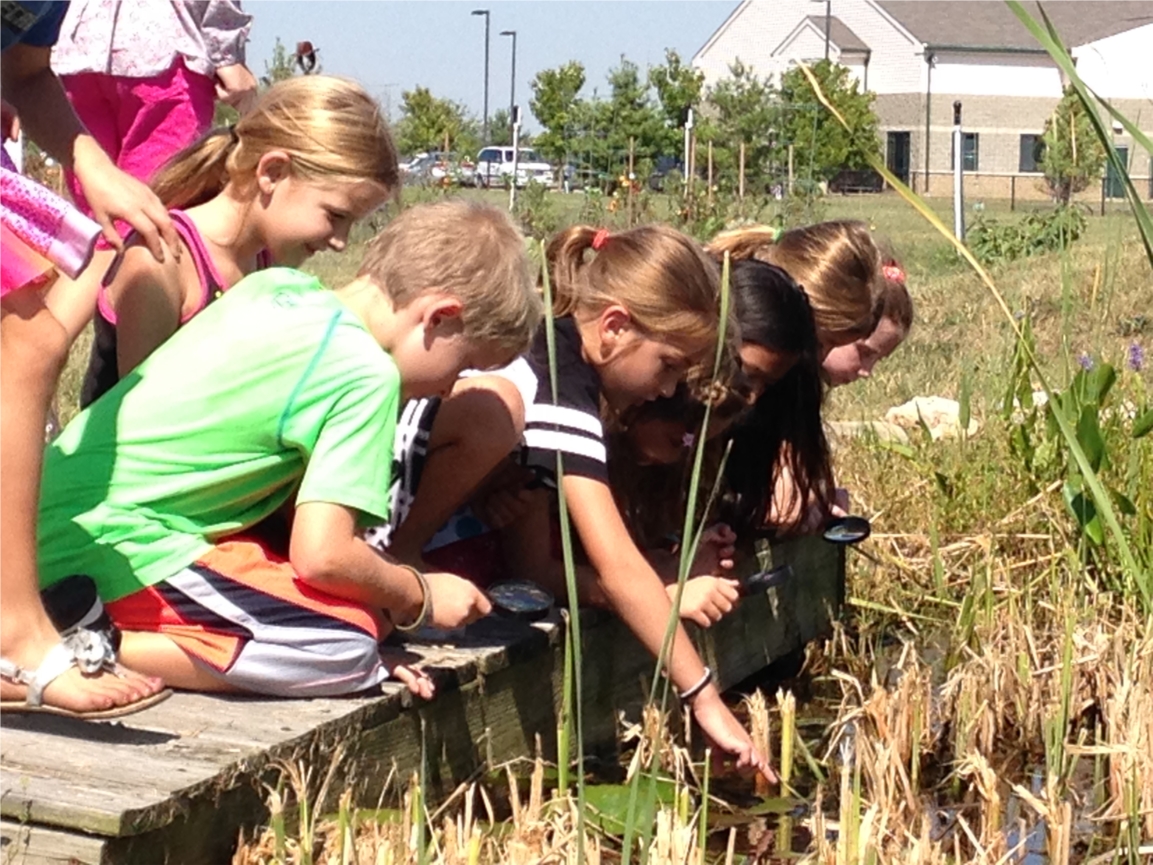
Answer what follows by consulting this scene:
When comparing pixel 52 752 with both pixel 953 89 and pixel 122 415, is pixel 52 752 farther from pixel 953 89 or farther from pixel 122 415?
pixel 953 89

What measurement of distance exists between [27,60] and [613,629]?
1495 millimetres

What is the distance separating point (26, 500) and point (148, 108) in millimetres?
2030

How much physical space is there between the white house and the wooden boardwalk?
54.8 meters

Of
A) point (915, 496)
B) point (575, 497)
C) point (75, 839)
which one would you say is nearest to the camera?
point (75, 839)

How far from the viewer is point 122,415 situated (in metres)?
2.70

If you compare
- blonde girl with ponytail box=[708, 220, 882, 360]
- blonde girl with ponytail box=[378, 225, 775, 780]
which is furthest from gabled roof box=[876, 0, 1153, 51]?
blonde girl with ponytail box=[378, 225, 775, 780]

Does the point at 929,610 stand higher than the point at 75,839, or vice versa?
the point at 75,839

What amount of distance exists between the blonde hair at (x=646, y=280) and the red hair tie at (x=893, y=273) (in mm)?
1180

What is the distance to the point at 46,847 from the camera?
6.72ft

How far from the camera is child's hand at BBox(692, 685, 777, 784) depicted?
3094 mm

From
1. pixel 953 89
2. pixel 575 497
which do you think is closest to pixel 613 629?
pixel 575 497

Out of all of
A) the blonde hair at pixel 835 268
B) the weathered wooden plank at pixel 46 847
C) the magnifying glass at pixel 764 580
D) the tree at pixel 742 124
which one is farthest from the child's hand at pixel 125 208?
the tree at pixel 742 124

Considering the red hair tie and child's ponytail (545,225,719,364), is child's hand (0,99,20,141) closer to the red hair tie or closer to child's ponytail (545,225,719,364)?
child's ponytail (545,225,719,364)

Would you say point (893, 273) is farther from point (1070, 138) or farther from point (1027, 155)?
point (1027, 155)
